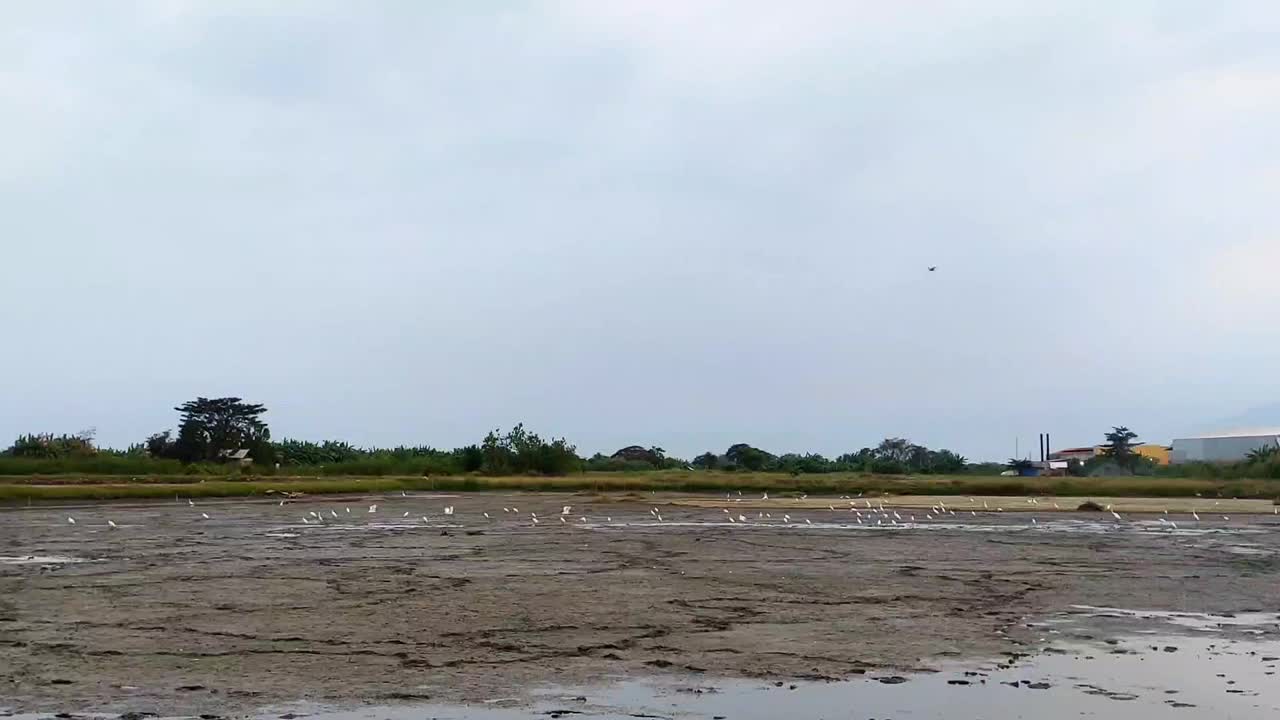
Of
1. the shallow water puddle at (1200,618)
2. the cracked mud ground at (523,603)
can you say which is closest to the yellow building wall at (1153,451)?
the cracked mud ground at (523,603)

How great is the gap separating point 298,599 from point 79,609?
2.38m

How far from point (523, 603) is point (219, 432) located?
76.7 meters

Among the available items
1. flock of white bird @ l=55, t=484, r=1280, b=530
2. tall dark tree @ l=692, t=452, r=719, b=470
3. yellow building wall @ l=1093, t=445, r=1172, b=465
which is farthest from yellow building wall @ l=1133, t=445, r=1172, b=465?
flock of white bird @ l=55, t=484, r=1280, b=530

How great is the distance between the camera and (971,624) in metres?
12.5

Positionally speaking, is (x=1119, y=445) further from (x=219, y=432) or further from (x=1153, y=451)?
(x=219, y=432)

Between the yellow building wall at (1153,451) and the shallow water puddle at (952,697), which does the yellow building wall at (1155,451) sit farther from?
the shallow water puddle at (952,697)

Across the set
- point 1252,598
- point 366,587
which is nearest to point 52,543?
point 366,587

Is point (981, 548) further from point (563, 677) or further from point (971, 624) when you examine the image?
point (563, 677)

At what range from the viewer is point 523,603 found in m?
14.2

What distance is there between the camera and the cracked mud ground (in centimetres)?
973

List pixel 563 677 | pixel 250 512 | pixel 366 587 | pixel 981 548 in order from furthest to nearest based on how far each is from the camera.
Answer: pixel 250 512, pixel 981 548, pixel 366 587, pixel 563 677

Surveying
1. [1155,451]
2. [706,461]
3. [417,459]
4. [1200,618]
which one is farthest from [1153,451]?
[1200,618]

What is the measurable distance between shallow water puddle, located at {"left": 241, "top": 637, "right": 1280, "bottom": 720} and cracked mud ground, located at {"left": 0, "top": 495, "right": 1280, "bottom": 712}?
470 mm

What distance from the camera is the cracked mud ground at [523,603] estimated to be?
383 inches
